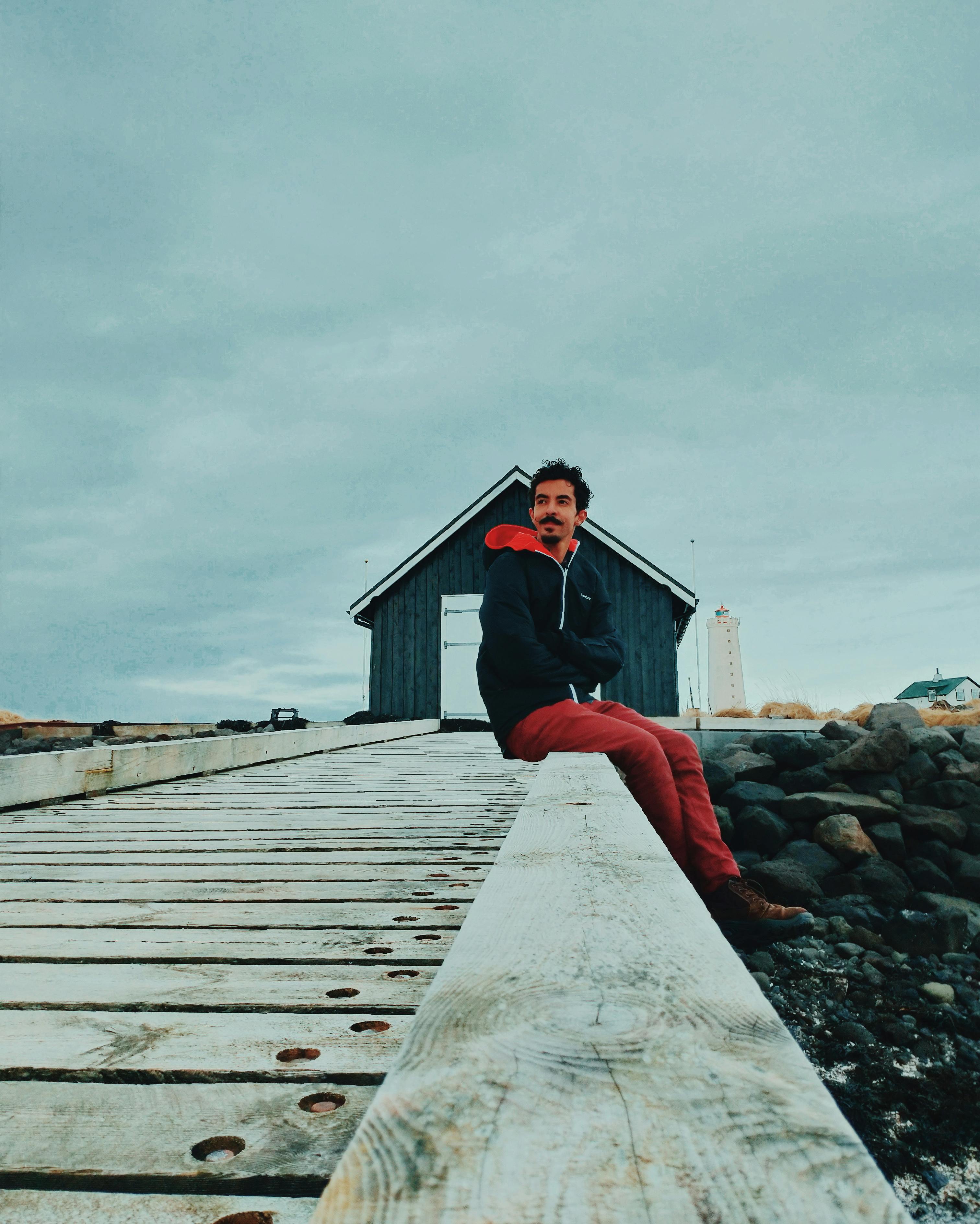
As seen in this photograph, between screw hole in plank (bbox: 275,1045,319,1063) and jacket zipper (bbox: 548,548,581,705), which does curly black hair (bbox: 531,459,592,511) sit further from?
screw hole in plank (bbox: 275,1045,319,1063)

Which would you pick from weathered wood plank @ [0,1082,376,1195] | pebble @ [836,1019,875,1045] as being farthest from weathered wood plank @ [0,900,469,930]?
pebble @ [836,1019,875,1045]

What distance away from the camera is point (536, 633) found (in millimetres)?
4207

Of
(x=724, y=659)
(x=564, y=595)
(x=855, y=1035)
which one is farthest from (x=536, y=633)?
(x=724, y=659)

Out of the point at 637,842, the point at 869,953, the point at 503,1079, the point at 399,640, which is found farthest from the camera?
the point at 399,640

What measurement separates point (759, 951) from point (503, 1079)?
4.66 meters

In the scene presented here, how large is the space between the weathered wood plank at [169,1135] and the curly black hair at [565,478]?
350 centimetres

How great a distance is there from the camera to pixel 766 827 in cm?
667

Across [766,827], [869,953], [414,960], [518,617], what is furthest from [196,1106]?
[766,827]

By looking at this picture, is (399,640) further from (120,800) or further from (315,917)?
(315,917)

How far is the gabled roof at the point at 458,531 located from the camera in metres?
14.5

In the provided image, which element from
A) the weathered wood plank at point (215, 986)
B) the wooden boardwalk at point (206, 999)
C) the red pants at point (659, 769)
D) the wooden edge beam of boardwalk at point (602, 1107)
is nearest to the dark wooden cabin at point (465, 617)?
the red pants at point (659, 769)

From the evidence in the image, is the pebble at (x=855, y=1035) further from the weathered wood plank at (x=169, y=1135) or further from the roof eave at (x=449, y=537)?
the roof eave at (x=449, y=537)

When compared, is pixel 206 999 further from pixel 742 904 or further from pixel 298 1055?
pixel 742 904

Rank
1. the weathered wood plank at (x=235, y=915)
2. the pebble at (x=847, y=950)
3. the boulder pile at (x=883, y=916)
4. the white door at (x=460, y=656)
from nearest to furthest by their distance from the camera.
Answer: the weathered wood plank at (x=235, y=915), the boulder pile at (x=883, y=916), the pebble at (x=847, y=950), the white door at (x=460, y=656)
